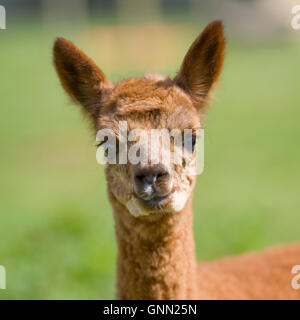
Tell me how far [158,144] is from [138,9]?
24470mm

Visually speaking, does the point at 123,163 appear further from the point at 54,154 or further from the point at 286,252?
the point at 54,154

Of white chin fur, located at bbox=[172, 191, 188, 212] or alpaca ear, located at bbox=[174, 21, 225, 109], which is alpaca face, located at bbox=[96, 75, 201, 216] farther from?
alpaca ear, located at bbox=[174, 21, 225, 109]

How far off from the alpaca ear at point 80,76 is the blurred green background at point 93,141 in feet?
0.37

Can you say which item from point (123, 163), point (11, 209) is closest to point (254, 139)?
point (11, 209)

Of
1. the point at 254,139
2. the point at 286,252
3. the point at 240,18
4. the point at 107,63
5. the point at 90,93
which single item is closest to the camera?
the point at 90,93

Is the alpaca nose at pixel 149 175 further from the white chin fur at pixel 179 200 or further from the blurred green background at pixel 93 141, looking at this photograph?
the blurred green background at pixel 93 141

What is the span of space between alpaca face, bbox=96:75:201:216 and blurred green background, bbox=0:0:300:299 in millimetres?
516

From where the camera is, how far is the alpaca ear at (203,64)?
166 inches

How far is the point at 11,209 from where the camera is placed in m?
10.7

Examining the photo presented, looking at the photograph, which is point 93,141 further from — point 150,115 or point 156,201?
point 156,201

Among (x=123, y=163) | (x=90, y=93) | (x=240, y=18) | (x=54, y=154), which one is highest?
(x=240, y=18)

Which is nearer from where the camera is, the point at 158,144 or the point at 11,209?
the point at 158,144

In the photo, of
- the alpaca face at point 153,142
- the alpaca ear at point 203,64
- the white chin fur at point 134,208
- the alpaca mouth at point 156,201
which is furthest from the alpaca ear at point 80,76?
the alpaca mouth at point 156,201

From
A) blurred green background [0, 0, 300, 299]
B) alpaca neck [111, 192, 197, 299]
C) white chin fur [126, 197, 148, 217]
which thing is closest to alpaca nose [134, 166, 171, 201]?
white chin fur [126, 197, 148, 217]
